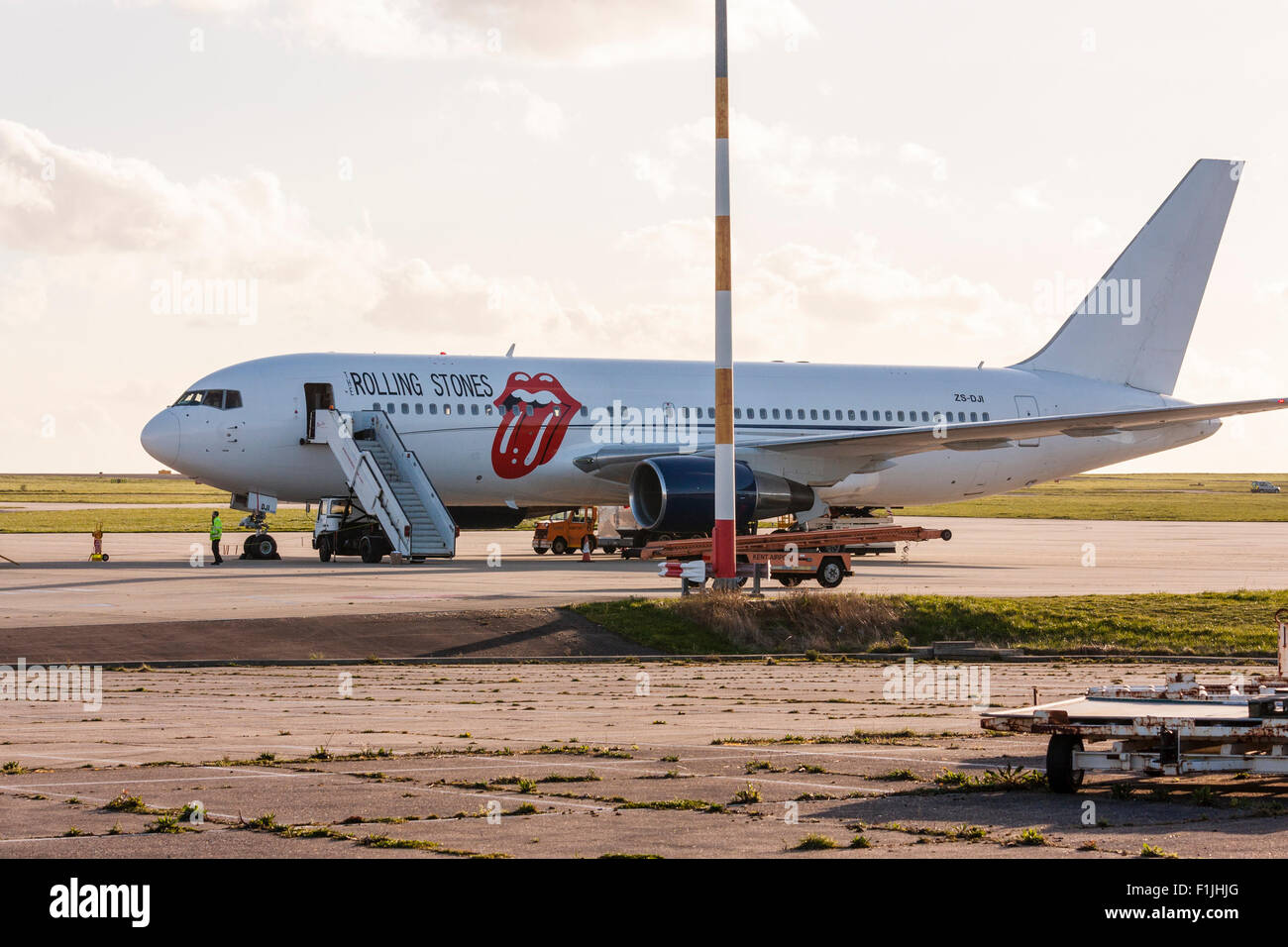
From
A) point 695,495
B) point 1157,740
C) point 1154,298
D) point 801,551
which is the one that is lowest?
Result: point 1157,740

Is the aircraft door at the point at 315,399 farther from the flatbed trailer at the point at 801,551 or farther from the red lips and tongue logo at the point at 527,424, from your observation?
the flatbed trailer at the point at 801,551

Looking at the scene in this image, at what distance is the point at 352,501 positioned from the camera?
4222cm

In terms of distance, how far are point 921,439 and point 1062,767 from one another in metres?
30.8

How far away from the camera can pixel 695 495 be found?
129 ft

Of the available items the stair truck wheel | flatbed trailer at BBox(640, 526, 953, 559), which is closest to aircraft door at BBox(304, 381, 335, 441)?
the stair truck wheel

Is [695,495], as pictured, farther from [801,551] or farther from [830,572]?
[830,572]

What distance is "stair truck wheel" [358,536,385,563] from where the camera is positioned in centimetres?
4100

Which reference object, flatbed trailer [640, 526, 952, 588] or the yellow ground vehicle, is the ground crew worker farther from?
the yellow ground vehicle

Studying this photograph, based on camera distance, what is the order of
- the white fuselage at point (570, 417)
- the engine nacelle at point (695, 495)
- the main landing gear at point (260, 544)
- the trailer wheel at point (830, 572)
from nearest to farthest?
the trailer wheel at point (830, 572) < the engine nacelle at point (695, 495) < the white fuselage at point (570, 417) < the main landing gear at point (260, 544)

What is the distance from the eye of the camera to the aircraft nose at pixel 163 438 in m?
40.6

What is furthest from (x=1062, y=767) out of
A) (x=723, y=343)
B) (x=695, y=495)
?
(x=695, y=495)

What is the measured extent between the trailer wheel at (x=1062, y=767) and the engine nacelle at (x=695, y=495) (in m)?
26.6

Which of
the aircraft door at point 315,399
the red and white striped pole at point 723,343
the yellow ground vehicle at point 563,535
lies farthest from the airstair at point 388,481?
the red and white striped pole at point 723,343

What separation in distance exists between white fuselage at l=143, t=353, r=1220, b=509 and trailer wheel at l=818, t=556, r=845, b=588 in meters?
9.95
